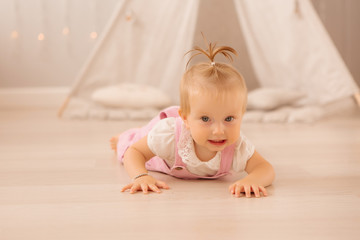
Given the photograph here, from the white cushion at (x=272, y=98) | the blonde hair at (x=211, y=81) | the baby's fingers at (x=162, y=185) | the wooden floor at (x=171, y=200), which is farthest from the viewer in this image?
the white cushion at (x=272, y=98)

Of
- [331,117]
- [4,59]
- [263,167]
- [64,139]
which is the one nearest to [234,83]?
[263,167]

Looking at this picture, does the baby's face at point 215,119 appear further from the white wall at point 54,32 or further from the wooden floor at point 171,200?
the white wall at point 54,32

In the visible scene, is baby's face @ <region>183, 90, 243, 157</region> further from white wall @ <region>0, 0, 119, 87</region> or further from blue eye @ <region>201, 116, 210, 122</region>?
white wall @ <region>0, 0, 119, 87</region>

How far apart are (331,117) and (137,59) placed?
1.01 metres

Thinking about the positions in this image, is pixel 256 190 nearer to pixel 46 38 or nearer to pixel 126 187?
pixel 126 187

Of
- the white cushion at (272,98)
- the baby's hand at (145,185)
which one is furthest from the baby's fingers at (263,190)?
the white cushion at (272,98)

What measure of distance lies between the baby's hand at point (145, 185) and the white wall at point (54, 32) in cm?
202

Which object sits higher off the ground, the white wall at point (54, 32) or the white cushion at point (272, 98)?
the white wall at point (54, 32)

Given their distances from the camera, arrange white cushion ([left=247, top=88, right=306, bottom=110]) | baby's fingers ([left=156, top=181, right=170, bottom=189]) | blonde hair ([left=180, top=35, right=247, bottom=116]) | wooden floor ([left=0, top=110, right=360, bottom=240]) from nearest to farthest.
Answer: wooden floor ([left=0, top=110, right=360, bottom=240]) → blonde hair ([left=180, top=35, right=247, bottom=116]) → baby's fingers ([left=156, top=181, right=170, bottom=189]) → white cushion ([left=247, top=88, right=306, bottom=110])

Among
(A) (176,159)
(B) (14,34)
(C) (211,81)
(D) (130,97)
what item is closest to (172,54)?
(D) (130,97)

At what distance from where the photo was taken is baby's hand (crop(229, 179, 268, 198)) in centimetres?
122

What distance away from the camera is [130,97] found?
2621 mm

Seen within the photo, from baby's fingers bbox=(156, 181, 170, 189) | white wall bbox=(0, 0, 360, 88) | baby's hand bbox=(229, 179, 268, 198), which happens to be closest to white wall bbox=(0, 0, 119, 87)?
white wall bbox=(0, 0, 360, 88)

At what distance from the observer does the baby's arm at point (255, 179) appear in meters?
1.23
